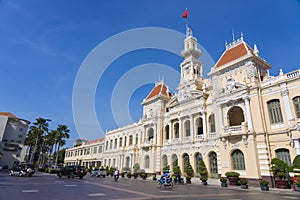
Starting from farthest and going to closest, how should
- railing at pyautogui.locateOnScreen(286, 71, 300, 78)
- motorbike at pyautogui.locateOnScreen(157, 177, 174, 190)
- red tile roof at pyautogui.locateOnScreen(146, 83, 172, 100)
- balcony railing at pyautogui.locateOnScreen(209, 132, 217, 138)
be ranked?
red tile roof at pyautogui.locateOnScreen(146, 83, 172, 100)
balcony railing at pyautogui.locateOnScreen(209, 132, 217, 138)
railing at pyautogui.locateOnScreen(286, 71, 300, 78)
motorbike at pyautogui.locateOnScreen(157, 177, 174, 190)

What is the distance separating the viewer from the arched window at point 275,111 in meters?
20.1

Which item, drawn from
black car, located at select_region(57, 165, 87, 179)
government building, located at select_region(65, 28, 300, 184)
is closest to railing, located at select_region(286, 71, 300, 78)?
government building, located at select_region(65, 28, 300, 184)

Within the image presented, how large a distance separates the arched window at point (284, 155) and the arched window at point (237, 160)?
3423 mm

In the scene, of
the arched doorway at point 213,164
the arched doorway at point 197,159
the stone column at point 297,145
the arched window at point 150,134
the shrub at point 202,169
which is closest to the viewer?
the stone column at point 297,145

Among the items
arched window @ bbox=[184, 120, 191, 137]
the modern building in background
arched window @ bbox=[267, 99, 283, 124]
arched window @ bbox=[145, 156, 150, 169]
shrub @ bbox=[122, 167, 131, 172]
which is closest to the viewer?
arched window @ bbox=[267, 99, 283, 124]

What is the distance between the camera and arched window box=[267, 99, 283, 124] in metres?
20.1

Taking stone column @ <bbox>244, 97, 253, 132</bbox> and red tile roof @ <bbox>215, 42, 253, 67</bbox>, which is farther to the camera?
red tile roof @ <bbox>215, 42, 253, 67</bbox>

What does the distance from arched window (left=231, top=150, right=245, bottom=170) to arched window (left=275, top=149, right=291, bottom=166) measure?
3.42m

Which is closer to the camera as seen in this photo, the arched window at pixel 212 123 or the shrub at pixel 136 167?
the arched window at pixel 212 123

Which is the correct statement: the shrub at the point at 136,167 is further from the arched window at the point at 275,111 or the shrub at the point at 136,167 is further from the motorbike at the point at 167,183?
the arched window at the point at 275,111

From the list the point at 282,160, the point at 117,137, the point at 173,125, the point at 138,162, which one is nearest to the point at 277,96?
the point at 282,160

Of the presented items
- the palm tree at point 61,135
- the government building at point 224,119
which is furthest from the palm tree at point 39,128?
the government building at point 224,119

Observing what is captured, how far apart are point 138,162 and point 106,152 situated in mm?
15753

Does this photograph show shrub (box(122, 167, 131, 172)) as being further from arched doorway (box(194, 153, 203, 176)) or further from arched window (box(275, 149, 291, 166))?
arched window (box(275, 149, 291, 166))
